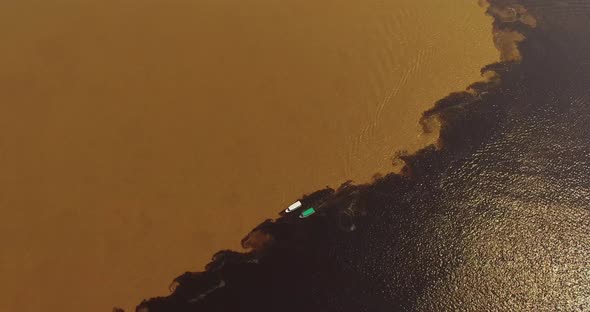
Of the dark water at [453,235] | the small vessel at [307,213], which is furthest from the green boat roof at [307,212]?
the dark water at [453,235]

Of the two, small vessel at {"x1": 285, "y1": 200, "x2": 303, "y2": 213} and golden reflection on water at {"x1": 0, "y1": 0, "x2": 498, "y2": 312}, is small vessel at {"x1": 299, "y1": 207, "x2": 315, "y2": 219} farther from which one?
golden reflection on water at {"x1": 0, "y1": 0, "x2": 498, "y2": 312}

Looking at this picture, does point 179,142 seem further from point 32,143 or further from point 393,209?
point 393,209

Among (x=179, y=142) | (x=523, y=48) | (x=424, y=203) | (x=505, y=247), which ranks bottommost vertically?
(x=505, y=247)

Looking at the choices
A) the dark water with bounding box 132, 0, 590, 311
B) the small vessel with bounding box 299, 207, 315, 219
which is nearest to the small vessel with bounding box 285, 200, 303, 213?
the small vessel with bounding box 299, 207, 315, 219

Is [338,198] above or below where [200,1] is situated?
below

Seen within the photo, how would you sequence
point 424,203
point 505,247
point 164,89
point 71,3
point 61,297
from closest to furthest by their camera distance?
point 61,297 → point 505,247 → point 424,203 → point 164,89 → point 71,3

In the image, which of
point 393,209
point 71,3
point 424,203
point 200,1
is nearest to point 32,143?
point 71,3
